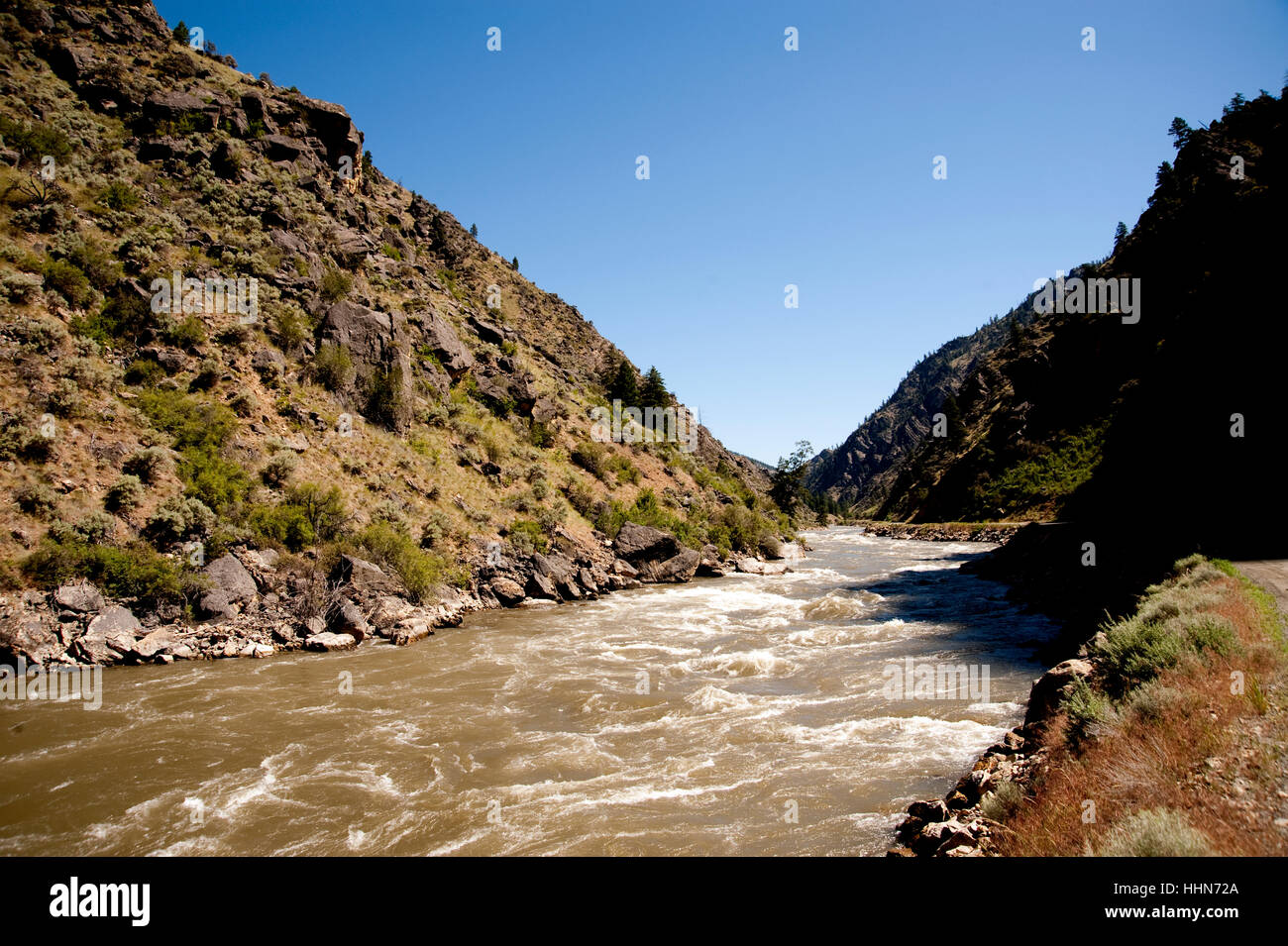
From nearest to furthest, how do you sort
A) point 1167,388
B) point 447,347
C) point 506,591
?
point 506,591
point 1167,388
point 447,347

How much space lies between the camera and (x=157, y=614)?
50.5ft

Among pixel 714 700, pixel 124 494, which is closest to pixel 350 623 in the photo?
pixel 124 494

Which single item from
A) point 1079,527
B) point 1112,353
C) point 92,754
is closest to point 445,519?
point 92,754

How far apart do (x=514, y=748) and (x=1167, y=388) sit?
4398cm

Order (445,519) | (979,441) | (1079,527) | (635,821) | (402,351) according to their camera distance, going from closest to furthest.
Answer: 1. (635,821)
2. (445,519)
3. (1079,527)
4. (402,351)
5. (979,441)

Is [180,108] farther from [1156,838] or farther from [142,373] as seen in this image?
[1156,838]

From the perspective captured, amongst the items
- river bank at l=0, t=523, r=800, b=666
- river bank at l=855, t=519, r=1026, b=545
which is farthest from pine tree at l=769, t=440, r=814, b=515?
river bank at l=0, t=523, r=800, b=666

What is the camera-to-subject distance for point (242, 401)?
22.7m

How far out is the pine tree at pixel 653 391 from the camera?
58531 mm

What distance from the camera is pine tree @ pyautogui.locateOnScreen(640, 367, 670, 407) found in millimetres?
58531

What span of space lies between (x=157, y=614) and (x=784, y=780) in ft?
57.3

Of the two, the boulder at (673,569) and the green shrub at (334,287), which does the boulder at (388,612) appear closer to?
the boulder at (673,569)

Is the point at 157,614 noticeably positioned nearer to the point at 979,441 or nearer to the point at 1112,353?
the point at 1112,353

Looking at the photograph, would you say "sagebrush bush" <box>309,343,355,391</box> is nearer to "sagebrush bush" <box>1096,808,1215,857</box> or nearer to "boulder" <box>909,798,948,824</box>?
"boulder" <box>909,798,948,824</box>
